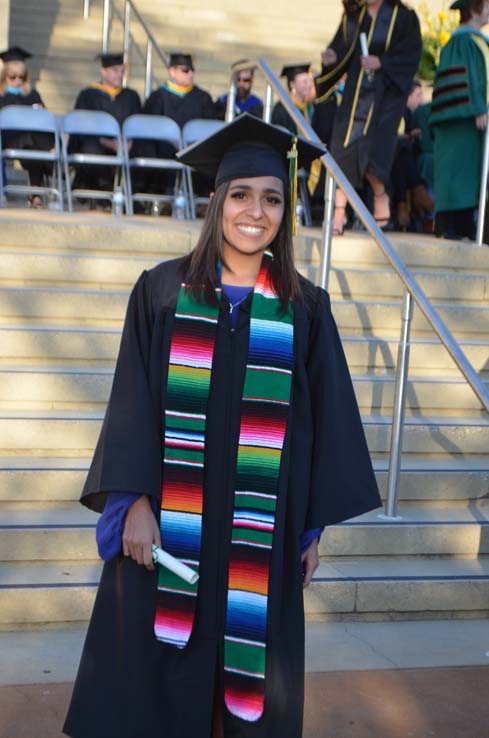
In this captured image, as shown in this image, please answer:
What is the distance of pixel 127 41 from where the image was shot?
13258 mm

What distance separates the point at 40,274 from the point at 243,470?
11.9 feet

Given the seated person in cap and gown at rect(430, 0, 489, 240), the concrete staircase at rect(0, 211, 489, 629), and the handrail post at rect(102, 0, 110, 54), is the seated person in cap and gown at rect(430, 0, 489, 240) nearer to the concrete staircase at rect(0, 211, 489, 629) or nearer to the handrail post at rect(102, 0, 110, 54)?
the concrete staircase at rect(0, 211, 489, 629)

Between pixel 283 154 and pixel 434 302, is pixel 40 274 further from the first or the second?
pixel 283 154

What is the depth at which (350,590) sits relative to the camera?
4.76 meters

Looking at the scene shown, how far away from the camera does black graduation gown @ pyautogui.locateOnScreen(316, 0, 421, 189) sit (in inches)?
313

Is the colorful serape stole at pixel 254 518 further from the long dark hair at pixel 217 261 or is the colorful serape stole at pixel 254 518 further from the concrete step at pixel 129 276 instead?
the concrete step at pixel 129 276

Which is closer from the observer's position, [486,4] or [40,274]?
[40,274]

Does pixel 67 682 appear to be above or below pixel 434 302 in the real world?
below

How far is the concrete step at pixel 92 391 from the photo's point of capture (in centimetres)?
550

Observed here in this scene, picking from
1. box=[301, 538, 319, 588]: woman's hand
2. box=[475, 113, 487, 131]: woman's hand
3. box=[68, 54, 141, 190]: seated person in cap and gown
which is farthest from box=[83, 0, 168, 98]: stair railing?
box=[301, 538, 319, 588]: woman's hand

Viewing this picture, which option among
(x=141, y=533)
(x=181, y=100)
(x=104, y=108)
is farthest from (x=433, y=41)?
(x=141, y=533)

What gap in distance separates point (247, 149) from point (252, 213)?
0.20 meters

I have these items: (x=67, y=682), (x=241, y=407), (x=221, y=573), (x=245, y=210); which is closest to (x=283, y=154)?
(x=245, y=210)

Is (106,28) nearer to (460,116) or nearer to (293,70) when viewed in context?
(293,70)
